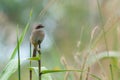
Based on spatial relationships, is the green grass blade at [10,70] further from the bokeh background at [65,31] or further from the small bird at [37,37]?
the bokeh background at [65,31]

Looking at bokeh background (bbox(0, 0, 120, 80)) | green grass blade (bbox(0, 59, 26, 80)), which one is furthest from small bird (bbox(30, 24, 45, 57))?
bokeh background (bbox(0, 0, 120, 80))

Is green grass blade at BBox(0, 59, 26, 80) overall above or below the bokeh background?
below

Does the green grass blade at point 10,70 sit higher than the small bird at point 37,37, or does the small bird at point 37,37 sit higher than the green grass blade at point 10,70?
the small bird at point 37,37

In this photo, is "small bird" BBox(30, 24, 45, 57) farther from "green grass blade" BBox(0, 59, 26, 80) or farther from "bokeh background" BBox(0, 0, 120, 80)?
"bokeh background" BBox(0, 0, 120, 80)

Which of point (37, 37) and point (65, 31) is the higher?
point (65, 31)

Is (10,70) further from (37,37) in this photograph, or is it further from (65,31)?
(65,31)

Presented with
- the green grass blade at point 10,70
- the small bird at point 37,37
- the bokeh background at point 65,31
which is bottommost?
the green grass blade at point 10,70

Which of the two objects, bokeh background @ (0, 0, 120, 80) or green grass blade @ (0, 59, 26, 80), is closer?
green grass blade @ (0, 59, 26, 80)

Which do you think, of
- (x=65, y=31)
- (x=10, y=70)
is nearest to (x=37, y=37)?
(x=10, y=70)

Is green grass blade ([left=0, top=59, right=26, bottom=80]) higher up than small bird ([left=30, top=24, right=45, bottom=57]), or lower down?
lower down

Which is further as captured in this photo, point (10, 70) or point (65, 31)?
point (65, 31)

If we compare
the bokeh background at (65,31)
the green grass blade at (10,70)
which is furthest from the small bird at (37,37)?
the bokeh background at (65,31)

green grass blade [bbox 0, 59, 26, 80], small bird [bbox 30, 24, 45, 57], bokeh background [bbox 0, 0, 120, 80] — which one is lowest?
green grass blade [bbox 0, 59, 26, 80]

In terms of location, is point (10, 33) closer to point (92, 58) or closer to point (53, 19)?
point (53, 19)
